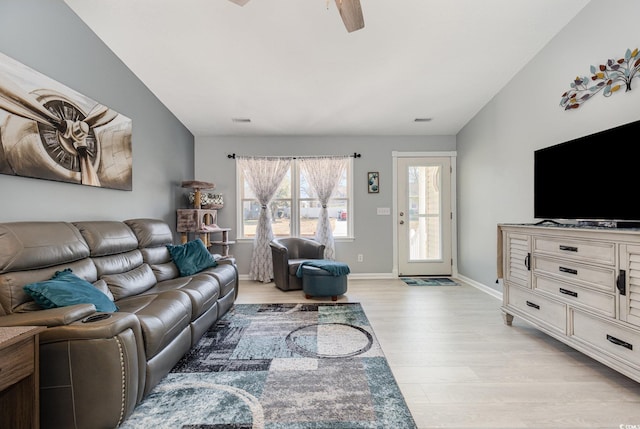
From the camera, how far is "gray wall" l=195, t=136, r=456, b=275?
4.71 meters

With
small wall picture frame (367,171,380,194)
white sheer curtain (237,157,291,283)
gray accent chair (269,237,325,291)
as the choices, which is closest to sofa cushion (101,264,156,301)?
gray accent chair (269,237,325,291)

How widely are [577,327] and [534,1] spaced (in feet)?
8.62

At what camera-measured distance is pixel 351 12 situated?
67.9 inches

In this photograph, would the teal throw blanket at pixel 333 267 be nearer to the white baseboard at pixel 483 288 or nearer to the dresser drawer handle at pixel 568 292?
the white baseboard at pixel 483 288

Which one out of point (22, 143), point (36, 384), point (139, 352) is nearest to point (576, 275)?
point (139, 352)

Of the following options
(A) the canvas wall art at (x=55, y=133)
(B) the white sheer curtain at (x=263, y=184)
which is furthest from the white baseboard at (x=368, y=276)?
(A) the canvas wall art at (x=55, y=133)

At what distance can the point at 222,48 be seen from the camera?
2762 mm

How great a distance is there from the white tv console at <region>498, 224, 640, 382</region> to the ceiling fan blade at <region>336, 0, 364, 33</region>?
2068 millimetres

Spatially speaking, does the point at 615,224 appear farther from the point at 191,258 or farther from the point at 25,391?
Answer: the point at 191,258

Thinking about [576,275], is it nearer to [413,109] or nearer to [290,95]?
[413,109]

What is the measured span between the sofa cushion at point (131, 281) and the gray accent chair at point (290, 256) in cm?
166

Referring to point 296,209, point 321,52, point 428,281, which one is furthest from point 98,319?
point 428,281

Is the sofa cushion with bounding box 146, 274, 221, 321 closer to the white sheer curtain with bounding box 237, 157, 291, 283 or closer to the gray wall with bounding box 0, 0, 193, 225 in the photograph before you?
the gray wall with bounding box 0, 0, 193, 225

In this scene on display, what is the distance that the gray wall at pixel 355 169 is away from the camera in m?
4.71
